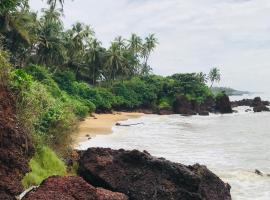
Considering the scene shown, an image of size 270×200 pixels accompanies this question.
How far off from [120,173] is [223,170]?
32.6 ft

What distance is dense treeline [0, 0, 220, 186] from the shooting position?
37.7 ft

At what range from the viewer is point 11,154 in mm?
8008

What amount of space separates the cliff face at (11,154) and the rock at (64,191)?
414 millimetres

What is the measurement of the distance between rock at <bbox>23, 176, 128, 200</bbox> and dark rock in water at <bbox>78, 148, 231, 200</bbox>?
1.92 m

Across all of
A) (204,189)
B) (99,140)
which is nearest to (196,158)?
(99,140)

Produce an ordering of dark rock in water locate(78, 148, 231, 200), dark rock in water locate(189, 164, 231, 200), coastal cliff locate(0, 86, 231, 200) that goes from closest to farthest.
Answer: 1. coastal cliff locate(0, 86, 231, 200)
2. dark rock in water locate(78, 148, 231, 200)
3. dark rock in water locate(189, 164, 231, 200)

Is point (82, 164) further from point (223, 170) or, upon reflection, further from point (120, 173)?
point (223, 170)

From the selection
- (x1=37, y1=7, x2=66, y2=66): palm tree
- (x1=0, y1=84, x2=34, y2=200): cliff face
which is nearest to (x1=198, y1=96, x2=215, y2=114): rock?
(x1=37, y1=7, x2=66, y2=66): palm tree

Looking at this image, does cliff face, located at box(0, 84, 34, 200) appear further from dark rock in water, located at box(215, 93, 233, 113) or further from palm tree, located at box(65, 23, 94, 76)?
dark rock in water, located at box(215, 93, 233, 113)

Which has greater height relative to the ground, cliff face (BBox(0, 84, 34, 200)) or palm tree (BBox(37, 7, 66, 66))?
palm tree (BBox(37, 7, 66, 66))

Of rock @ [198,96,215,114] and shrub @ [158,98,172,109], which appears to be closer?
shrub @ [158,98,172,109]

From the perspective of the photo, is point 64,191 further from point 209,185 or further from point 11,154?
point 209,185

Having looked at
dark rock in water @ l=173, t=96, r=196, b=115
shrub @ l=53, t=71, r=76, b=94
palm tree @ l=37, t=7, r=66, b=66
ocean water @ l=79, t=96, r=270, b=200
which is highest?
palm tree @ l=37, t=7, r=66, b=66

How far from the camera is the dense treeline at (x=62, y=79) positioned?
11484 mm
